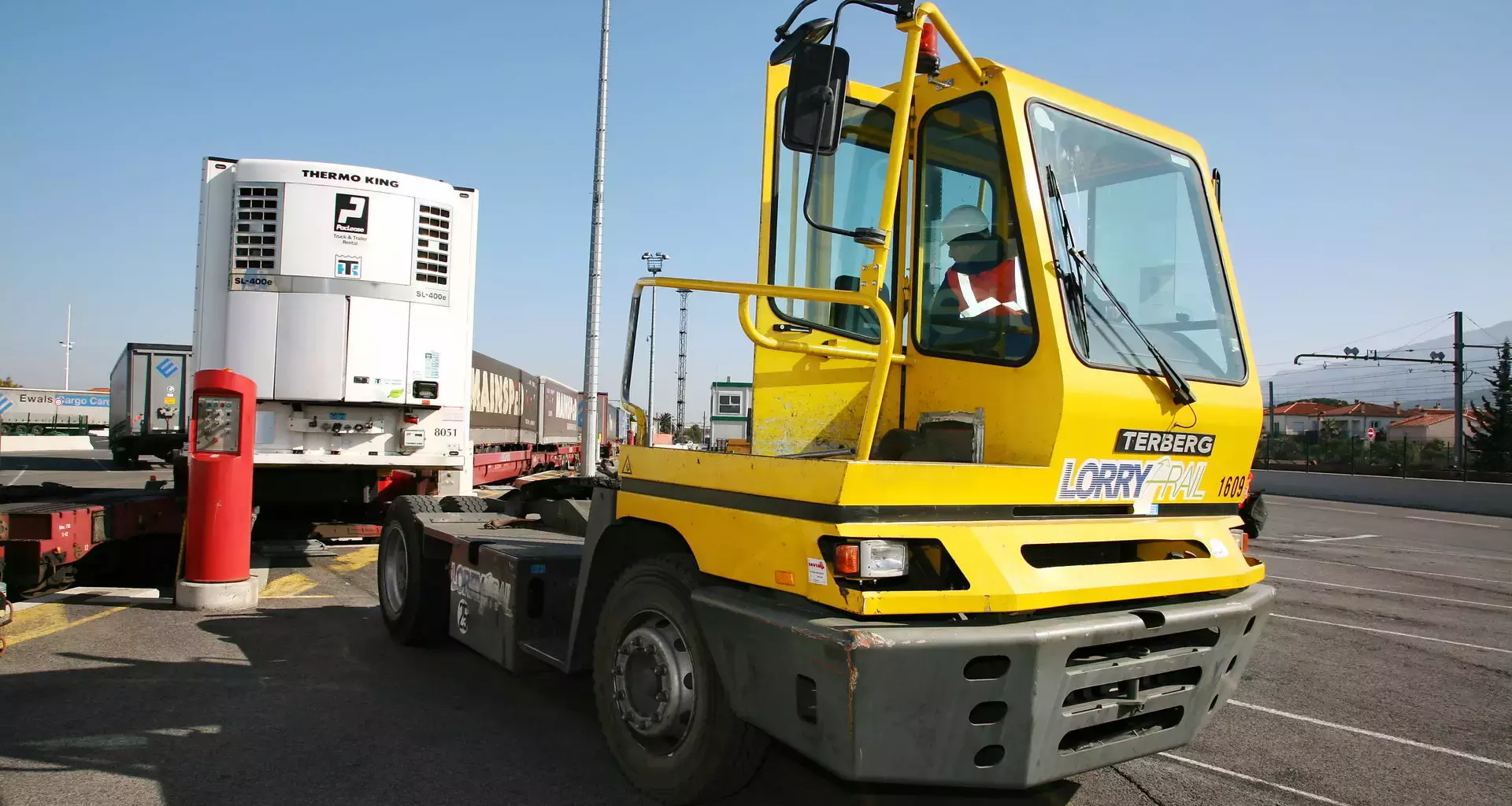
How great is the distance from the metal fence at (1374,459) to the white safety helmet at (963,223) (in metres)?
32.9

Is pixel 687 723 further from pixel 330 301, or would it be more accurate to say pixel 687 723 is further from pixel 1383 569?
pixel 1383 569

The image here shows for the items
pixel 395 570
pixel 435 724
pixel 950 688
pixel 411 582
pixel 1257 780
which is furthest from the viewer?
pixel 395 570

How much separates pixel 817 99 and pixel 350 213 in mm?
8092

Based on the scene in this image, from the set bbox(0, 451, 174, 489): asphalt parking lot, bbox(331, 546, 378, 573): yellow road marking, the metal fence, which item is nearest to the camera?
bbox(331, 546, 378, 573): yellow road marking

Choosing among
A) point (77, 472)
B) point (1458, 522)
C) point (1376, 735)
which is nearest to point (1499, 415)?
point (1458, 522)

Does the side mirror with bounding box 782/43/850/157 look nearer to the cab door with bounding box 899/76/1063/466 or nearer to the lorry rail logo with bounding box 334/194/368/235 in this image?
the cab door with bounding box 899/76/1063/466

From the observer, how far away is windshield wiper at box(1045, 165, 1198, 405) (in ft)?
12.2

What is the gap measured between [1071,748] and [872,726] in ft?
2.53

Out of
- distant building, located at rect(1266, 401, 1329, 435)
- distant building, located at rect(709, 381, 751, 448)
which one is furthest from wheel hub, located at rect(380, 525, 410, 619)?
distant building, located at rect(1266, 401, 1329, 435)

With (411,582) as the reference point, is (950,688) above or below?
above

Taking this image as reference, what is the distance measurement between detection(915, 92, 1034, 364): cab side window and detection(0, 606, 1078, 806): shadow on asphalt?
1891 mm

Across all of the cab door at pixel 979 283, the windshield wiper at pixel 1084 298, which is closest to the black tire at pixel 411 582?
the cab door at pixel 979 283

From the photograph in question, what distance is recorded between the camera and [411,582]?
264 inches

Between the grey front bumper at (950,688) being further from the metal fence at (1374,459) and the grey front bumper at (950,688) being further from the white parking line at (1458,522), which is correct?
the metal fence at (1374,459)
